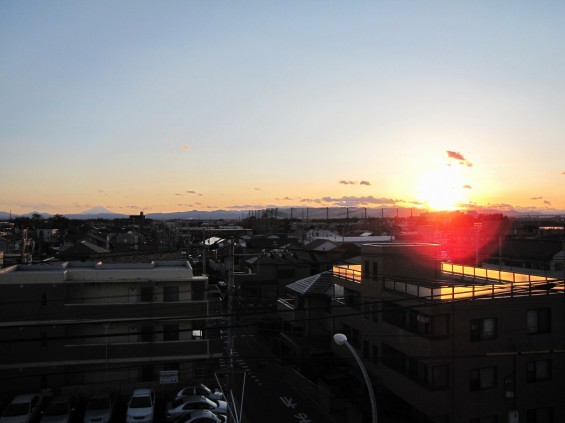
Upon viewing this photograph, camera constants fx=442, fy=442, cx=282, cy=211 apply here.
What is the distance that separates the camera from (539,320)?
13406 millimetres

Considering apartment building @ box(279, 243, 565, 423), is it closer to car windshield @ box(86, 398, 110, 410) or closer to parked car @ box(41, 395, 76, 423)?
car windshield @ box(86, 398, 110, 410)

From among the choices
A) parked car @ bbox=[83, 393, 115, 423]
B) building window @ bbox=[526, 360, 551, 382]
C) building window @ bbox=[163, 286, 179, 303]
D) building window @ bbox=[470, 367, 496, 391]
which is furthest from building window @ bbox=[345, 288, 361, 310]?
parked car @ bbox=[83, 393, 115, 423]

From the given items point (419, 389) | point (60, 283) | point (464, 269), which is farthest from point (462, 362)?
point (60, 283)

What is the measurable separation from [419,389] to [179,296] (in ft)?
30.0

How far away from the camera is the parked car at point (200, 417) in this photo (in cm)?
1348

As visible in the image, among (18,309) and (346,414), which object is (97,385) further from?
(346,414)

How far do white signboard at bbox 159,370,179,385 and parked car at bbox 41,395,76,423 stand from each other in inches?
122

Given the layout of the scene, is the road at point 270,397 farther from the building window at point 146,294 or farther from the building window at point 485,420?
the building window at point 485,420

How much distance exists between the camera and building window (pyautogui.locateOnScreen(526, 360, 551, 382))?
1311cm

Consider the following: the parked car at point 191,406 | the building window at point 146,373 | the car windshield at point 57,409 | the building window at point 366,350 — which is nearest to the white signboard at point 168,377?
the building window at point 146,373

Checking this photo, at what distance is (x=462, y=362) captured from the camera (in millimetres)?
12414

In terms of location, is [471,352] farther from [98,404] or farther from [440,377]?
[98,404]

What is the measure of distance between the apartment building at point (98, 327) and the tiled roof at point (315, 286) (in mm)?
4673

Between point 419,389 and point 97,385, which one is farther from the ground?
point 419,389
